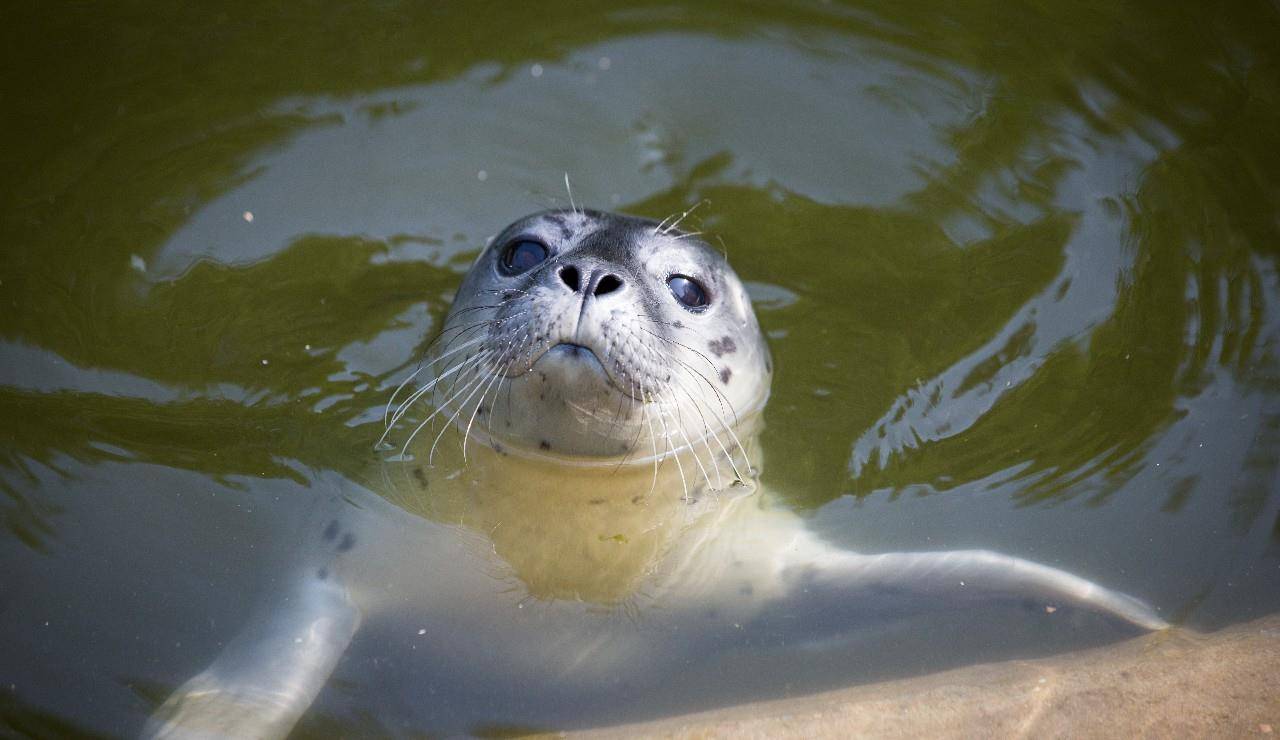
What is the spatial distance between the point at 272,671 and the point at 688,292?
144cm

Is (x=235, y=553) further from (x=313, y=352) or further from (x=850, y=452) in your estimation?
(x=850, y=452)

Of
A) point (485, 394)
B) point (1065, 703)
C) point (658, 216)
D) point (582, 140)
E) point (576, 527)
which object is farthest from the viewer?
point (582, 140)

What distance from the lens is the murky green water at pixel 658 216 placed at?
296cm

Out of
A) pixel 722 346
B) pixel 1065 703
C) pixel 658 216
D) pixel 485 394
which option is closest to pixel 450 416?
pixel 485 394

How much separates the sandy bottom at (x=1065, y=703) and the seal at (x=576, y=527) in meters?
0.28

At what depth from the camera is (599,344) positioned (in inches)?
102

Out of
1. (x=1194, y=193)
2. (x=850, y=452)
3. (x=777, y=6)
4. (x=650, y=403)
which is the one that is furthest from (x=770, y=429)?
(x=777, y=6)

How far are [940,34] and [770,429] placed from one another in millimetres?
2082

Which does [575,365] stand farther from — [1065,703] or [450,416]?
[1065,703]

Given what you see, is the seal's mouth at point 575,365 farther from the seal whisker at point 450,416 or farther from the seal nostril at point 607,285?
the seal whisker at point 450,416

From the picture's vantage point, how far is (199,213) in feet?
13.2

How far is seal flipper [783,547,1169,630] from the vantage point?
2799 millimetres

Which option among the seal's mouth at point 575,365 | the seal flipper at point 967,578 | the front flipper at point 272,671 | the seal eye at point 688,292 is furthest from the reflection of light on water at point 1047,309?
the front flipper at point 272,671

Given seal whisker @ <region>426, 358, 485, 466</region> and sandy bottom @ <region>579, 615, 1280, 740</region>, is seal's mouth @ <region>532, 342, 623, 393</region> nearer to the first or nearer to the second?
seal whisker @ <region>426, 358, 485, 466</region>
